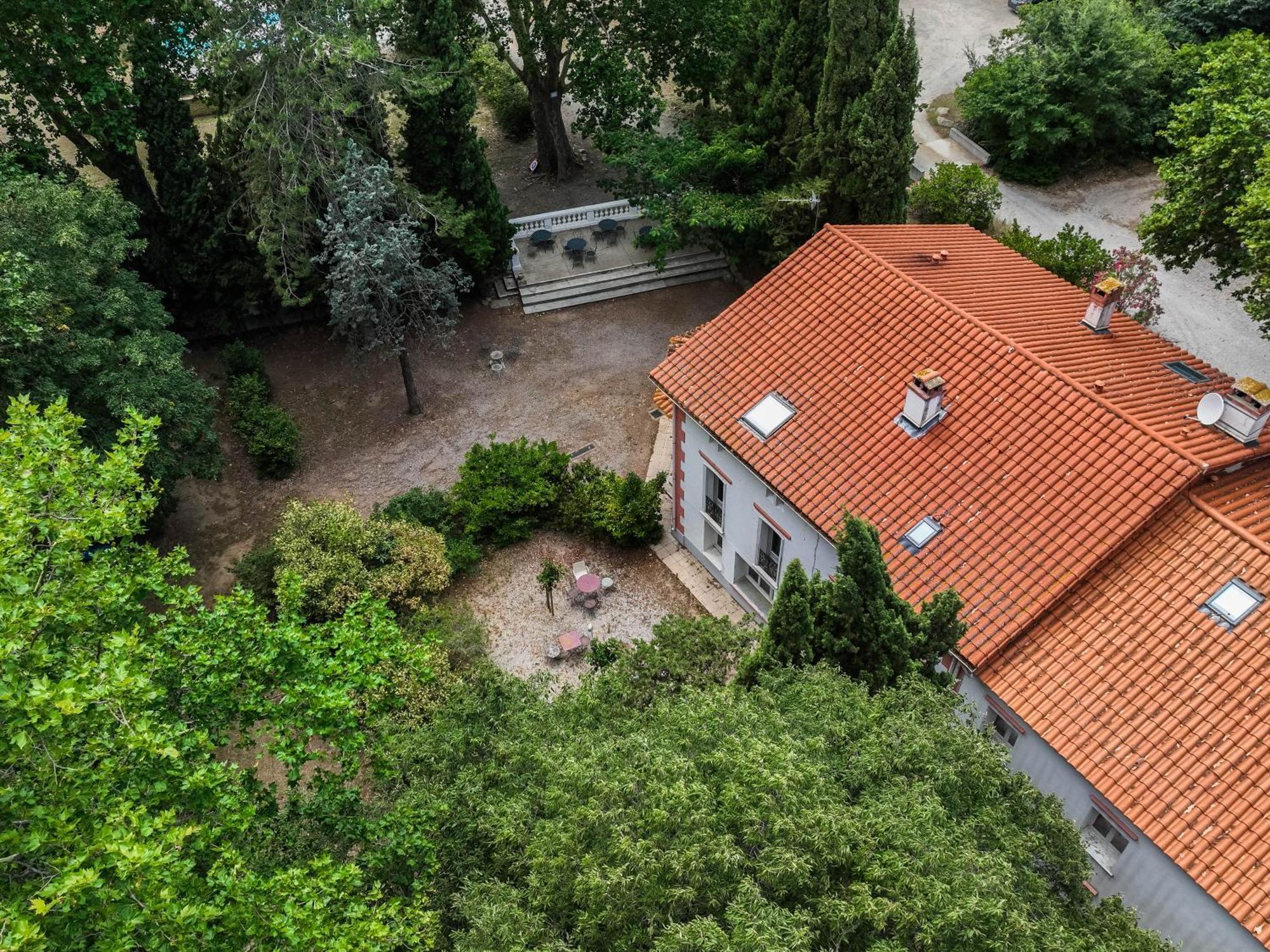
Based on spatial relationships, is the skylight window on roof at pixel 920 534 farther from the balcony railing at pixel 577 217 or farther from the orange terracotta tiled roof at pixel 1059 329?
the balcony railing at pixel 577 217

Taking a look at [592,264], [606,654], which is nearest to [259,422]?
[592,264]

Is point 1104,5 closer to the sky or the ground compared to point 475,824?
closer to the sky

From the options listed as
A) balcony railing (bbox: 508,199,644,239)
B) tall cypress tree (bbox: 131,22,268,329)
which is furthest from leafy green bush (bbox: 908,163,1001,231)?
tall cypress tree (bbox: 131,22,268,329)

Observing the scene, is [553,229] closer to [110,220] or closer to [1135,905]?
[110,220]

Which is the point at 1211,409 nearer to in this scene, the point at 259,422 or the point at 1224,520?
the point at 1224,520

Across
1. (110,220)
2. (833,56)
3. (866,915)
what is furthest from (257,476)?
(866,915)

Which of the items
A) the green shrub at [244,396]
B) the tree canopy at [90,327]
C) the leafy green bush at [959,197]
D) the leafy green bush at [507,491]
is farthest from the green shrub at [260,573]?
the leafy green bush at [959,197]
